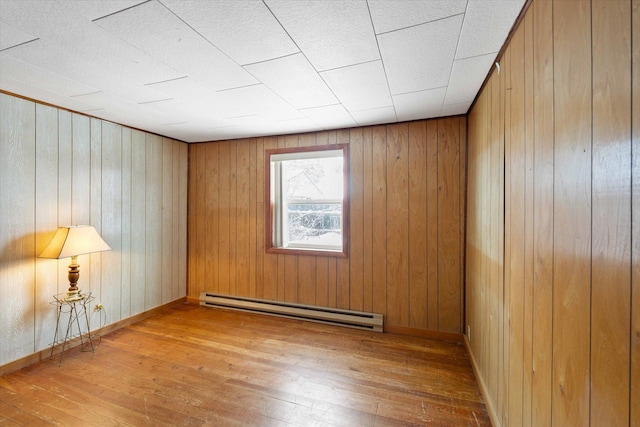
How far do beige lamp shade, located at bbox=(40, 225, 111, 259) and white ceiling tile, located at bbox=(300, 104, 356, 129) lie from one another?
7.73 feet

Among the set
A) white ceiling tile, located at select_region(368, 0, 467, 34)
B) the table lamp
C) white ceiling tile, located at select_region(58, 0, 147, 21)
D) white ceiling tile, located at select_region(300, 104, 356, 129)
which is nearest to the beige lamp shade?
the table lamp

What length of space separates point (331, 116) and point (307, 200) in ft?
3.78

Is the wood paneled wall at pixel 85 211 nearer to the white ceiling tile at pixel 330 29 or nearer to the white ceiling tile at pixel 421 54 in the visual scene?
the white ceiling tile at pixel 330 29

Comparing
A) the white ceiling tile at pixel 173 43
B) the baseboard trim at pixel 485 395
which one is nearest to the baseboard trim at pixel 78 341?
the white ceiling tile at pixel 173 43

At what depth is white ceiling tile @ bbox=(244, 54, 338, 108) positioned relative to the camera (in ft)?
6.16

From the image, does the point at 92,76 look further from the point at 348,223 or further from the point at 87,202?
the point at 348,223

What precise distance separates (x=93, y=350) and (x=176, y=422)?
162 centimetres

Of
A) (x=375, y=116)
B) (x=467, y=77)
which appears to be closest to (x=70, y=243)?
(x=375, y=116)

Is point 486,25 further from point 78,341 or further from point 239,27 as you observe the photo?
point 78,341

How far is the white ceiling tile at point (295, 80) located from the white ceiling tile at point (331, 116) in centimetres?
14

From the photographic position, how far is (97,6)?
133 cm

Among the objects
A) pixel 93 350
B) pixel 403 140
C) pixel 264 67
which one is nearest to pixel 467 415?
pixel 403 140

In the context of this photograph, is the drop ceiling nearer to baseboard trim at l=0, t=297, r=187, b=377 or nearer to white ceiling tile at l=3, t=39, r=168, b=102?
white ceiling tile at l=3, t=39, r=168, b=102

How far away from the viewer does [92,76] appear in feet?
6.75
